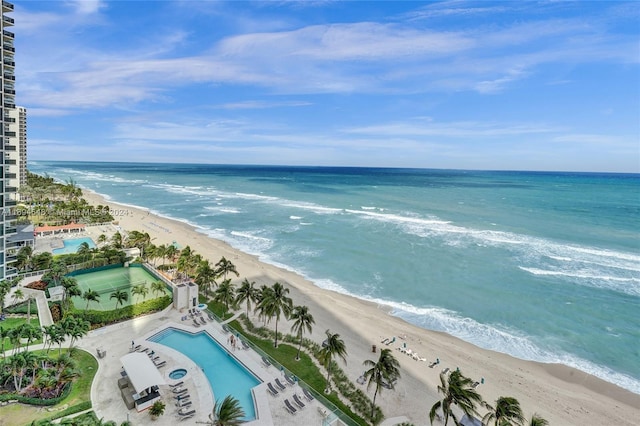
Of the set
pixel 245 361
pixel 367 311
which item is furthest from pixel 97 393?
pixel 367 311

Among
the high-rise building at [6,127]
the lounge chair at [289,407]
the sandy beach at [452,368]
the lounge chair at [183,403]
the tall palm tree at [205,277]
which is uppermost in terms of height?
the high-rise building at [6,127]

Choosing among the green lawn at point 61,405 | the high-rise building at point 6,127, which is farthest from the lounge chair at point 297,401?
the high-rise building at point 6,127

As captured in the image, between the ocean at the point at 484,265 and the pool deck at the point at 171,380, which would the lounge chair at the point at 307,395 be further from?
the ocean at the point at 484,265

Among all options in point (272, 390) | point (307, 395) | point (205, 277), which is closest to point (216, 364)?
point (272, 390)

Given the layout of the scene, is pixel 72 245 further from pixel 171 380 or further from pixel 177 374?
pixel 171 380

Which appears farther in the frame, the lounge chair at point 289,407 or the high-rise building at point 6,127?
the high-rise building at point 6,127

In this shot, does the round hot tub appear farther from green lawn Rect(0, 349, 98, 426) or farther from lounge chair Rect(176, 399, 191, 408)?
green lawn Rect(0, 349, 98, 426)
